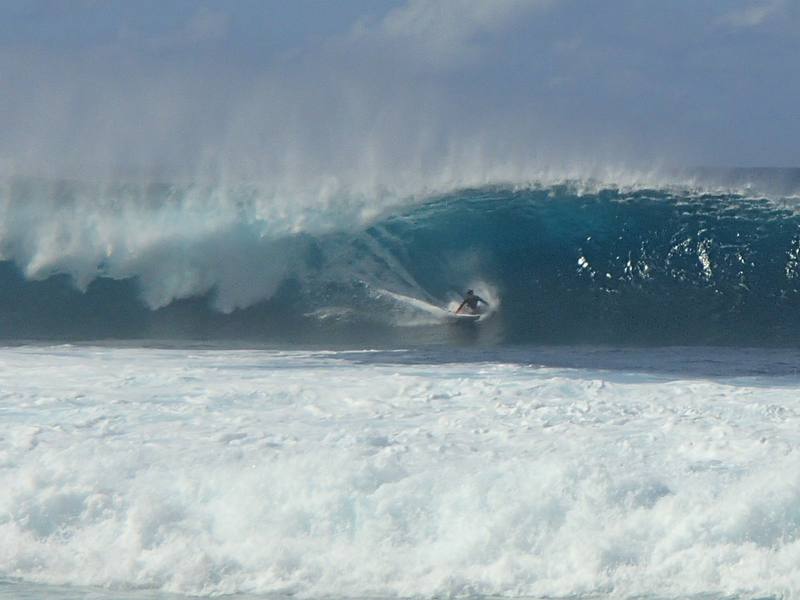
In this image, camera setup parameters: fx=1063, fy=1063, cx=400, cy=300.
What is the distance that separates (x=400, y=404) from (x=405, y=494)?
2138 mm

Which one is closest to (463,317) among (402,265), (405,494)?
(402,265)

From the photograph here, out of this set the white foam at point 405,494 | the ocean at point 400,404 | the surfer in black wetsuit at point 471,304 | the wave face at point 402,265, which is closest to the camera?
the white foam at point 405,494

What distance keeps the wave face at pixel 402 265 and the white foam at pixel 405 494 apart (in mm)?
5396

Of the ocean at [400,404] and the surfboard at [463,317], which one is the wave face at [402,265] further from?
the surfboard at [463,317]

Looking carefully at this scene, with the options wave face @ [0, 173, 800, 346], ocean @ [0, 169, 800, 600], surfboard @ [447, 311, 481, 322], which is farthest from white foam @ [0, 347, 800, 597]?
surfboard @ [447, 311, 481, 322]

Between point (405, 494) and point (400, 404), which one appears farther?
point (400, 404)

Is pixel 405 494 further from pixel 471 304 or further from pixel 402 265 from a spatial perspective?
pixel 402 265

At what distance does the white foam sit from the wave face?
17.7 ft

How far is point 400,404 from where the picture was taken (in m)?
8.66

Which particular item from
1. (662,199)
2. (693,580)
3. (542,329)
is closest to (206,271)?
(542,329)

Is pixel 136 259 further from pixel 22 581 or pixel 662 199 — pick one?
pixel 22 581

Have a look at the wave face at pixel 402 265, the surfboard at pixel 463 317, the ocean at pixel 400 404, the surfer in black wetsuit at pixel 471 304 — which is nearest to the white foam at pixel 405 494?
the ocean at pixel 400 404

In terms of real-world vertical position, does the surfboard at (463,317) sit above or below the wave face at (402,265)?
below

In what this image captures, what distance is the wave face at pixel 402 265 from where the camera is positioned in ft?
48.0
